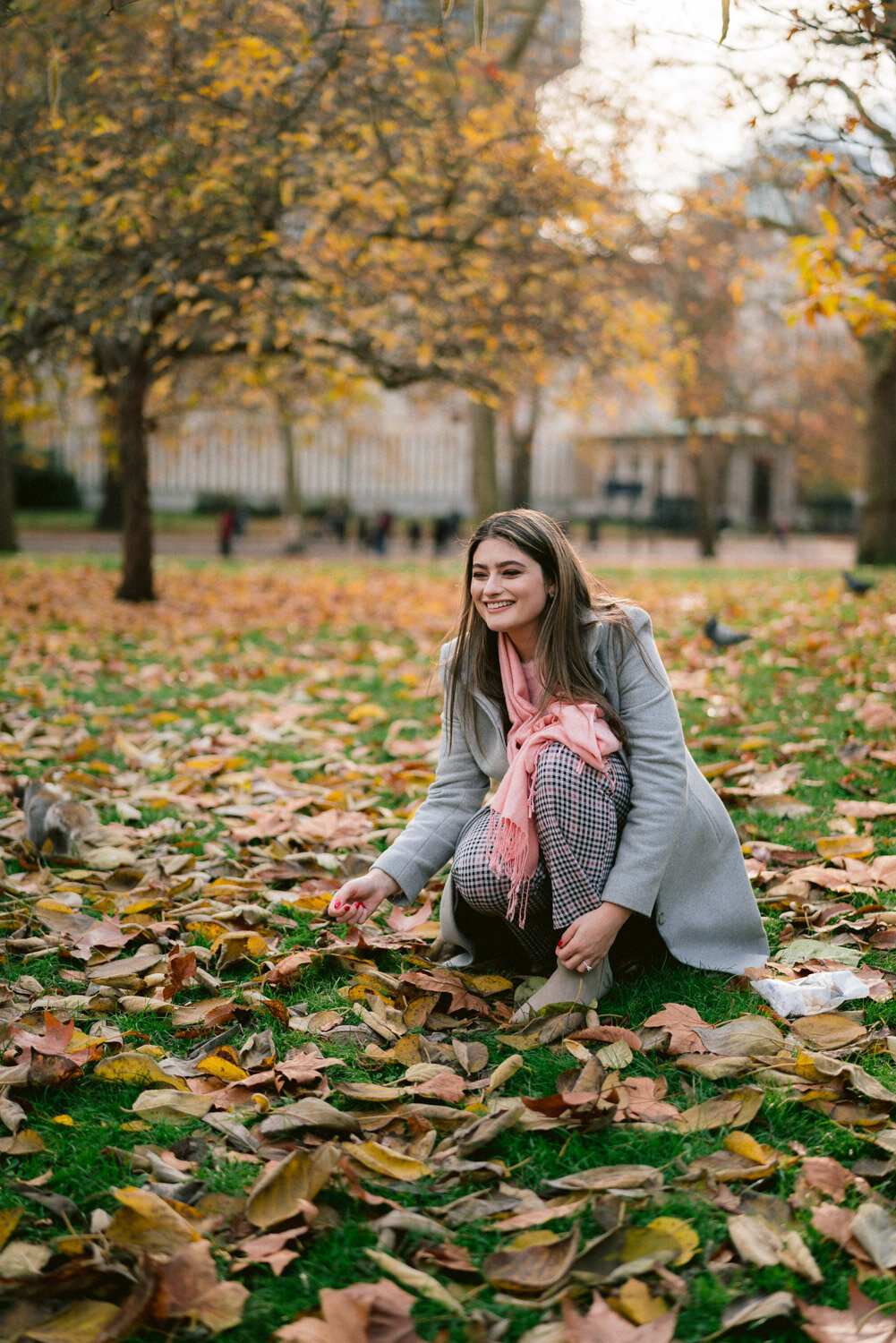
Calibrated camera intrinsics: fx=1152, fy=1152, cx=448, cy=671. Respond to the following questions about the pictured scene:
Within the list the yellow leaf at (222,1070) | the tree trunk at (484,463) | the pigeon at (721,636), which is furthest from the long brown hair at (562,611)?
the tree trunk at (484,463)

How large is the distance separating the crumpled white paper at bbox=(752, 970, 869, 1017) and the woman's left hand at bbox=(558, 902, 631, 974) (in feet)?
1.34

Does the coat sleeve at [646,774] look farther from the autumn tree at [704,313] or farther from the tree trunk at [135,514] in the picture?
the tree trunk at [135,514]

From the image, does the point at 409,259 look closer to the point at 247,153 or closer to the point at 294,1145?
the point at 247,153

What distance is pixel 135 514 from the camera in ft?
38.7

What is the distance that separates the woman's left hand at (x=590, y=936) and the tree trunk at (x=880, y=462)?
1286 cm

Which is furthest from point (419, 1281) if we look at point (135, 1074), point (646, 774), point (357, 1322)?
point (646, 774)

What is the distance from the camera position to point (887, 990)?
8.59 ft

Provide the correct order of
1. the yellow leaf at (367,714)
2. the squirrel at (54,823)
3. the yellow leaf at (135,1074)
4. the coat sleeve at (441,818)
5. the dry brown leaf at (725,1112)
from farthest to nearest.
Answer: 1. the yellow leaf at (367,714)
2. the squirrel at (54,823)
3. the coat sleeve at (441,818)
4. the yellow leaf at (135,1074)
5. the dry brown leaf at (725,1112)

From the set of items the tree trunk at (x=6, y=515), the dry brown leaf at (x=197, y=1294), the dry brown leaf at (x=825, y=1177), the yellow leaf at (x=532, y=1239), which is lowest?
the dry brown leaf at (x=197, y=1294)

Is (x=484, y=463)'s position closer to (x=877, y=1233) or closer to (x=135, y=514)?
(x=135, y=514)

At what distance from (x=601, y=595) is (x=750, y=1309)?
1.60 meters

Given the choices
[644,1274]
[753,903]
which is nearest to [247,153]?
[753,903]

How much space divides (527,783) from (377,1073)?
0.70 meters

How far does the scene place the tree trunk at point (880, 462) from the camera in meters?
14.1
